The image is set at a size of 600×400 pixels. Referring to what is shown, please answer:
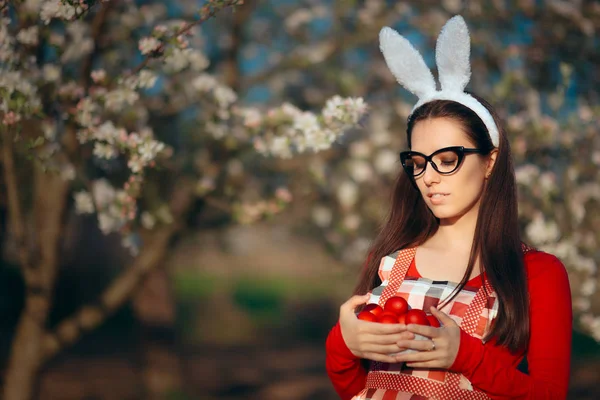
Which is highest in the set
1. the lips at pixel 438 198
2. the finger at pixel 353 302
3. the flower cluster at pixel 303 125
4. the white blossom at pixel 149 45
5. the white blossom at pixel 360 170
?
the white blossom at pixel 149 45

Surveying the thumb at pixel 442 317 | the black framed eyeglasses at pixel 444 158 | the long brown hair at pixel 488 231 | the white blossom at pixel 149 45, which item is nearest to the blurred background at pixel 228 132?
the white blossom at pixel 149 45

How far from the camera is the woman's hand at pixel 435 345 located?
5.05 feet

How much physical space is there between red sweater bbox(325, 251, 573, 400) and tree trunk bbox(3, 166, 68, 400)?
2207 mm

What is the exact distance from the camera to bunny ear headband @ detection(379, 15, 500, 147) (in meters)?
1.87

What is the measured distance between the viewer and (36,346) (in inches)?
148

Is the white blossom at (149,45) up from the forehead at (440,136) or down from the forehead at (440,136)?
up

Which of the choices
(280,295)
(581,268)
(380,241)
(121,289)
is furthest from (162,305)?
(280,295)

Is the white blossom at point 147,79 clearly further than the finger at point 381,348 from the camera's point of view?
Yes

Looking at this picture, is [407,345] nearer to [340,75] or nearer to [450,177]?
[450,177]

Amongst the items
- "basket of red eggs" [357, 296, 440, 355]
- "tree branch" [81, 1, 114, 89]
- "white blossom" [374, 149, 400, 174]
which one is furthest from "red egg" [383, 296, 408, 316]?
"white blossom" [374, 149, 400, 174]

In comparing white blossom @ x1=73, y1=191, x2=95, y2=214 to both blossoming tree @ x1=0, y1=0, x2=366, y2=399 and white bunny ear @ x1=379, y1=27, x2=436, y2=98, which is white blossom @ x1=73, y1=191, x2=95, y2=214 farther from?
white bunny ear @ x1=379, y1=27, x2=436, y2=98

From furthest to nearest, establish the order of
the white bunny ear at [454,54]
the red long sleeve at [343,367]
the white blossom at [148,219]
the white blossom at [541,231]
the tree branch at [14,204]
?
1. the white blossom at [541,231]
2. the white blossom at [148,219]
3. the tree branch at [14,204]
4. the white bunny ear at [454,54]
5. the red long sleeve at [343,367]

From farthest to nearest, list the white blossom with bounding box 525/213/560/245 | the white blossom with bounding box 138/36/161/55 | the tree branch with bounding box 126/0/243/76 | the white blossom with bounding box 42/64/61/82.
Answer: the white blossom with bounding box 525/213/560/245 → the white blossom with bounding box 42/64/61/82 → the white blossom with bounding box 138/36/161/55 → the tree branch with bounding box 126/0/243/76

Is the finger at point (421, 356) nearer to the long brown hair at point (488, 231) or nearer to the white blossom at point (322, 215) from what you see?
the long brown hair at point (488, 231)
